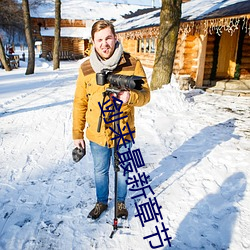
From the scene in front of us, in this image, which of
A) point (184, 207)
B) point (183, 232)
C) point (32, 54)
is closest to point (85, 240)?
point (183, 232)

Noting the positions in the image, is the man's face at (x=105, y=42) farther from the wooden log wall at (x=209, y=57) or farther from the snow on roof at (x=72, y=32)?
the snow on roof at (x=72, y=32)

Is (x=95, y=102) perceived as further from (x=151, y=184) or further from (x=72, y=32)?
(x=72, y=32)

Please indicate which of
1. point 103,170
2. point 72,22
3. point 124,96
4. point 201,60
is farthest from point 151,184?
point 72,22

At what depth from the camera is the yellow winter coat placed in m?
2.01

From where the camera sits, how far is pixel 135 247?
2.14 m

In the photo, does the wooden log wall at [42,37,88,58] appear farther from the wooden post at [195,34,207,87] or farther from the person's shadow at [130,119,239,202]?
the person's shadow at [130,119,239,202]

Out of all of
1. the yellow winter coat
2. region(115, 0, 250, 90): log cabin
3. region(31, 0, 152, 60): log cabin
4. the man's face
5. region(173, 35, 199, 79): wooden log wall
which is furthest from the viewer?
region(31, 0, 152, 60): log cabin

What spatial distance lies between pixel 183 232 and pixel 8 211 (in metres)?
1.96

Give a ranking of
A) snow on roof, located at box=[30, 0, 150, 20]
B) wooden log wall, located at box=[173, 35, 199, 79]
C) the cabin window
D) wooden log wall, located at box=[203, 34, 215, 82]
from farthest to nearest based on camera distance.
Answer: snow on roof, located at box=[30, 0, 150, 20] < the cabin window < wooden log wall, located at box=[203, 34, 215, 82] < wooden log wall, located at box=[173, 35, 199, 79]

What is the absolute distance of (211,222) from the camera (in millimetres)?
2459

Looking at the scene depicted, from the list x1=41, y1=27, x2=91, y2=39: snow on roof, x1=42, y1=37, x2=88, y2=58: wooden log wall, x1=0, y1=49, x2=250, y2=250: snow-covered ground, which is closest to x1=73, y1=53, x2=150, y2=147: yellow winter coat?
x1=0, y1=49, x2=250, y2=250: snow-covered ground

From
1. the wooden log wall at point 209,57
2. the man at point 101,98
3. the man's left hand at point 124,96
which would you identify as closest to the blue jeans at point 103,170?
the man at point 101,98

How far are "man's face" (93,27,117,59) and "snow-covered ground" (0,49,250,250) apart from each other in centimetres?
177

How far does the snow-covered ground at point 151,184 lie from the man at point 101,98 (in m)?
0.35
